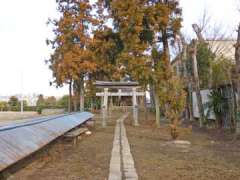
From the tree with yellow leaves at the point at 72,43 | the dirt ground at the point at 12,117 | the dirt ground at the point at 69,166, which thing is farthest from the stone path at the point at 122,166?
the tree with yellow leaves at the point at 72,43

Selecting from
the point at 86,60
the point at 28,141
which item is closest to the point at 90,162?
the point at 28,141

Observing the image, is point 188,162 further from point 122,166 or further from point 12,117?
point 12,117

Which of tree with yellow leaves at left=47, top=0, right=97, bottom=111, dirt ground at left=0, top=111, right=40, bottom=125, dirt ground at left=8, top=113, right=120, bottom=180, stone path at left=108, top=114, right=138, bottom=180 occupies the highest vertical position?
tree with yellow leaves at left=47, top=0, right=97, bottom=111

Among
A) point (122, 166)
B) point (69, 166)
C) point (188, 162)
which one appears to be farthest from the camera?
point (188, 162)

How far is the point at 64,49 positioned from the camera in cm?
3152

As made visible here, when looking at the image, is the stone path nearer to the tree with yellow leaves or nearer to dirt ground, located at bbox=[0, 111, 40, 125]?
dirt ground, located at bbox=[0, 111, 40, 125]

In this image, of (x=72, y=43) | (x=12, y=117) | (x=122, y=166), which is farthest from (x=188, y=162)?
(x=12, y=117)

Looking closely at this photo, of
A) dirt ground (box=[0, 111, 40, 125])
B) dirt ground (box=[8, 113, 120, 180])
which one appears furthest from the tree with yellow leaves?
dirt ground (box=[8, 113, 120, 180])

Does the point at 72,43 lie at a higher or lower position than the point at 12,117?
higher

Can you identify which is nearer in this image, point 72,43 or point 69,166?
point 69,166

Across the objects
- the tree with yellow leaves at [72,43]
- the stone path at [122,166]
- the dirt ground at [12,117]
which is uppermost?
the tree with yellow leaves at [72,43]

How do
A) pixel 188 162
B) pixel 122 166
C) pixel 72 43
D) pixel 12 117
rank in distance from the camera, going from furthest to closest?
pixel 12 117
pixel 72 43
pixel 188 162
pixel 122 166

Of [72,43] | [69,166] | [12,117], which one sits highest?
[72,43]

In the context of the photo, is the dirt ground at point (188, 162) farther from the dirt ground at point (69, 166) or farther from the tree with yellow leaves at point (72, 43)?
the tree with yellow leaves at point (72, 43)
